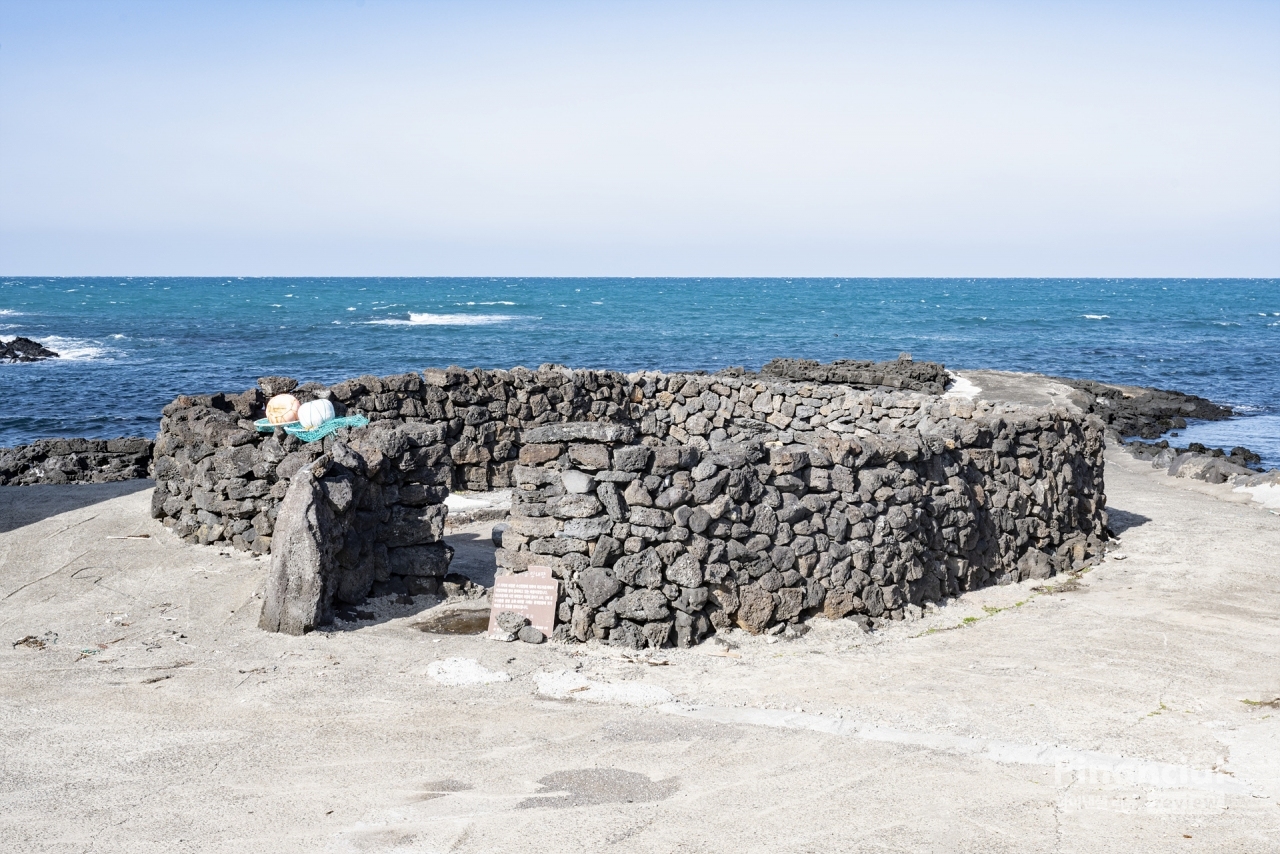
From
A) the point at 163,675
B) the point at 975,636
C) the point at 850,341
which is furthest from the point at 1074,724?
the point at 850,341

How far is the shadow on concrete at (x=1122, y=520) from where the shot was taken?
14308 mm

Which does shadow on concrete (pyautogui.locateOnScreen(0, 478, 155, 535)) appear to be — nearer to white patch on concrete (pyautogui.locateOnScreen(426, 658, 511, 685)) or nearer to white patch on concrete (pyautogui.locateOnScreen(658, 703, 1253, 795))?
white patch on concrete (pyautogui.locateOnScreen(426, 658, 511, 685))

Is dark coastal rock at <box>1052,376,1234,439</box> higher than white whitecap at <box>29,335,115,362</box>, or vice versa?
white whitecap at <box>29,335,115,362</box>

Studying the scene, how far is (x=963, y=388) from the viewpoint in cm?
3133

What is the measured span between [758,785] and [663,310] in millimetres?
88689

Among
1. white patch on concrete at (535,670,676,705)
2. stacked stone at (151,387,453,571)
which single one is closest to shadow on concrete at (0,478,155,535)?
stacked stone at (151,387,453,571)

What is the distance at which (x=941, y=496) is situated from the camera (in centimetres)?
1085

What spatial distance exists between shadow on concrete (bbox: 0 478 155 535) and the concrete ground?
347 centimetres

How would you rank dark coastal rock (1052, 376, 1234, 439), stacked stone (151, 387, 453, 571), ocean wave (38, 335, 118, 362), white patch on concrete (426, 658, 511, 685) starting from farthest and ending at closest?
ocean wave (38, 335, 118, 362) < dark coastal rock (1052, 376, 1234, 439) < stacked stone (151, 387, 453, 571) < white patch on concrete (426, 658, 511, 685)

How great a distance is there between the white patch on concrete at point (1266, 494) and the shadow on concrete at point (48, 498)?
16721 mm

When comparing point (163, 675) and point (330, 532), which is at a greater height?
point (330, 532)

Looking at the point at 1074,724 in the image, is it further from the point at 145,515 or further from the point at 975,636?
the point at 145,515

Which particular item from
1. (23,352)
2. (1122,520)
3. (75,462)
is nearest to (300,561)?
(1122,520)

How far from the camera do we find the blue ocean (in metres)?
35.1
